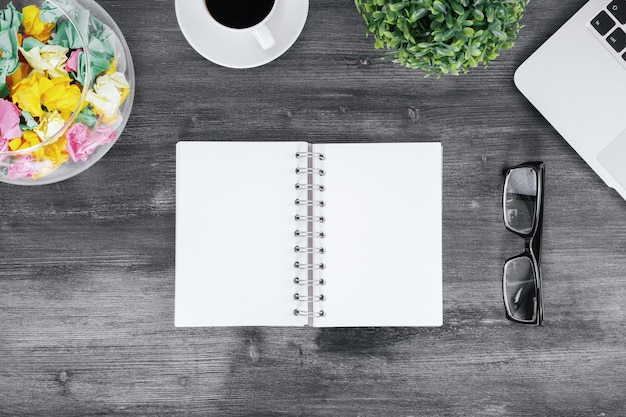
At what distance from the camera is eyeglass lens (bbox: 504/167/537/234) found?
2.79 ft

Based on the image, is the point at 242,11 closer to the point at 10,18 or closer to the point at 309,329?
the point at 10,18

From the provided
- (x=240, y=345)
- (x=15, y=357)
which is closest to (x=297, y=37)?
(x=240, y=345)

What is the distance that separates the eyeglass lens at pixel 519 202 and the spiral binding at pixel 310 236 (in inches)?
10.5

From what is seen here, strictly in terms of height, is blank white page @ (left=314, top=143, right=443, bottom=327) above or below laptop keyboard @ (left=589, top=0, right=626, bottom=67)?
below

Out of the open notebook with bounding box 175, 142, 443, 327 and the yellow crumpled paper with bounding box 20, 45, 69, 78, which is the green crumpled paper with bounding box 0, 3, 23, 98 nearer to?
the yellow crumpled paper with bounding box 20, 45, 69, 78

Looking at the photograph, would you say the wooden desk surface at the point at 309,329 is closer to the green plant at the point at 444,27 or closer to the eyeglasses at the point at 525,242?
the eyeglasses at the point at 525,242

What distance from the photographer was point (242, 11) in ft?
2.55

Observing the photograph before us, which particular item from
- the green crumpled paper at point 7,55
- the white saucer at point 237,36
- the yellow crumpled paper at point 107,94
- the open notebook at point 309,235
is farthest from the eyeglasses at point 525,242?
the green crumpled paper at point 7,55

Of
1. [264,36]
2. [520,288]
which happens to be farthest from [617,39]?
[264,36]

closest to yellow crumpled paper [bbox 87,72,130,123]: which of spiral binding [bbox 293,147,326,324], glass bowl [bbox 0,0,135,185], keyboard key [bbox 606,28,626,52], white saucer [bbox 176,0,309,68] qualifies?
glass bowl [bbox 0,0,135,185]

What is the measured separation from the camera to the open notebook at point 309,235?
85 cm

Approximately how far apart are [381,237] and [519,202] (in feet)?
0.67

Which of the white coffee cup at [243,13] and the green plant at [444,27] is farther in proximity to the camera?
the white coffee cup at [243,13]

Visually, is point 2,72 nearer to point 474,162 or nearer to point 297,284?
point 297,284
